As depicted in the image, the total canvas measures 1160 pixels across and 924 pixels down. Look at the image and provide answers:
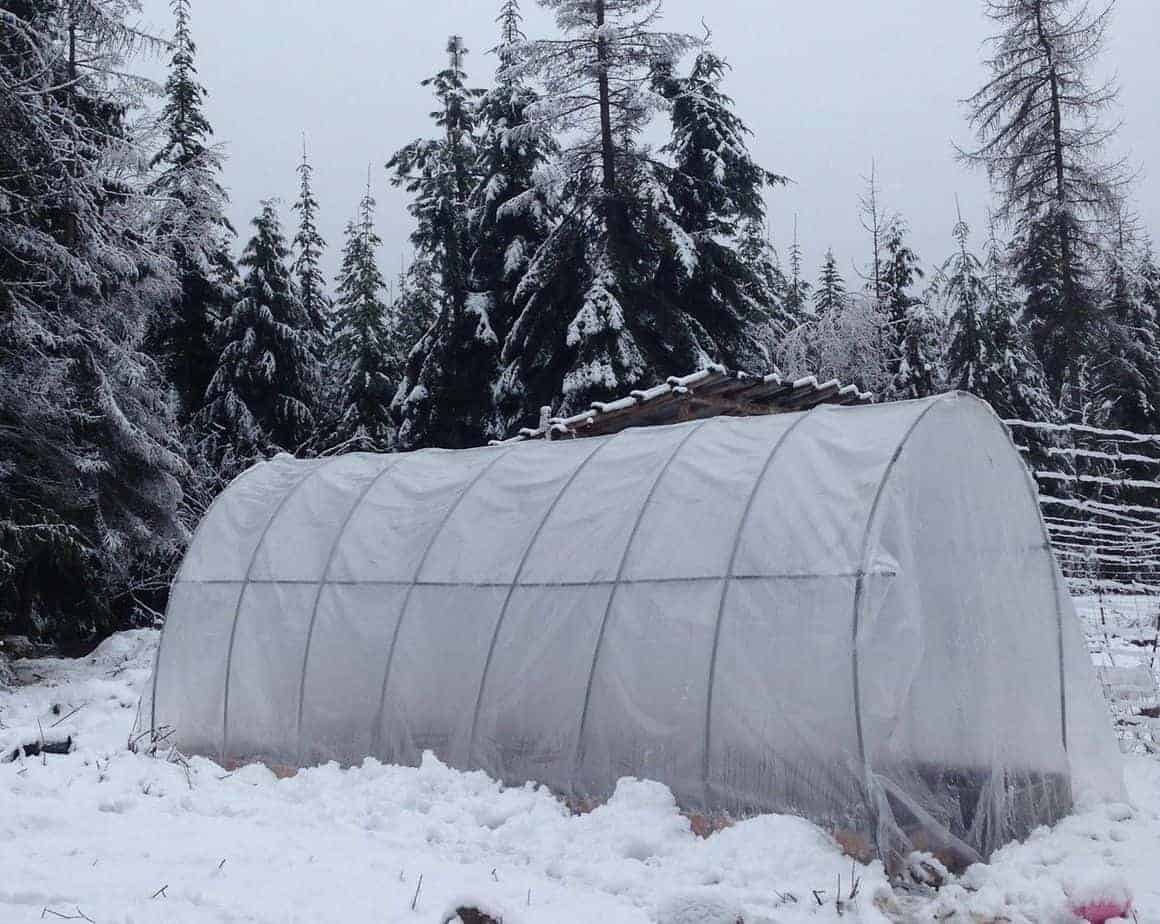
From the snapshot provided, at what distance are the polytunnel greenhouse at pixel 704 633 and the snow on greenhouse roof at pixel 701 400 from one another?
142 inches

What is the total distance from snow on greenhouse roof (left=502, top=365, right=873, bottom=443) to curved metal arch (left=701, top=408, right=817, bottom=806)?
193 inches

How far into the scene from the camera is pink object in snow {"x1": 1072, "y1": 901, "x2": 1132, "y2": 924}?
16.7 feet

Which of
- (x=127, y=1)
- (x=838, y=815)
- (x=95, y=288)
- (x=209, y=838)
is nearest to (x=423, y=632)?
(x=209, y=838)

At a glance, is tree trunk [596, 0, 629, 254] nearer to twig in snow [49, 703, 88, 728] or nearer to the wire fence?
the wire fence

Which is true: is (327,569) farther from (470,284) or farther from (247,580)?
(470,284)

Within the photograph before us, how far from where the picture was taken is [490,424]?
23953 mm

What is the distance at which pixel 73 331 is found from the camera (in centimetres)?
1456

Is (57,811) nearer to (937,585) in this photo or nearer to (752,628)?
(752,628)

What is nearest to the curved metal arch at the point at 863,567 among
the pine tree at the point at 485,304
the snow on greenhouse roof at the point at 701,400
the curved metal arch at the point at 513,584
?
the curved metal arch at the point at 513,584

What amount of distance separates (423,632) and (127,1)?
11283 millimetres


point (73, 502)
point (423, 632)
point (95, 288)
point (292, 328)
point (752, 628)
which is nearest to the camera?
point (752, 628)

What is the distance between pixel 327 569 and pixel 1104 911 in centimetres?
640

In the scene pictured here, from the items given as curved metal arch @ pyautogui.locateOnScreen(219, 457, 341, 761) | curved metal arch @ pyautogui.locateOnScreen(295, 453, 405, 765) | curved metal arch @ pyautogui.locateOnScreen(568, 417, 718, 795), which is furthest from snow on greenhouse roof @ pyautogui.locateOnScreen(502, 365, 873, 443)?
curved metal arch @ pyautogui.locateOnScreen(568, 417, 718, 795)

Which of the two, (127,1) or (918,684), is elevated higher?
(127,1)
